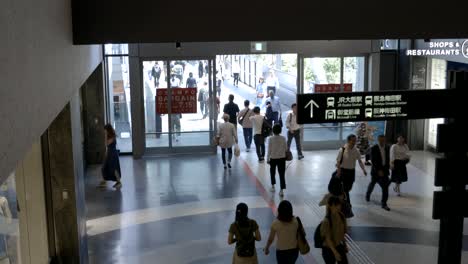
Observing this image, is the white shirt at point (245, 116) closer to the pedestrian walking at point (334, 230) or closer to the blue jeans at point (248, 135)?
the blue jeans at point (248, 135)

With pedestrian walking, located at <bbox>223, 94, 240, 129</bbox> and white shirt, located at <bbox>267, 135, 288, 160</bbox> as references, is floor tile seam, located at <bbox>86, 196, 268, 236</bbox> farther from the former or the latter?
pedestrian walking, located at <bbox>223, 94, 240, 129</bbox>

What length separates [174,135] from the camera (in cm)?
1739

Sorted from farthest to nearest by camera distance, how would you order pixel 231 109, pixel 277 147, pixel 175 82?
pixel 231 109
pixel 175 82
pixel 277 147

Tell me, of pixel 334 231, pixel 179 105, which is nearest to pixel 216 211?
pixel 334 231

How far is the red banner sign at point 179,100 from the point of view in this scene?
16938mm

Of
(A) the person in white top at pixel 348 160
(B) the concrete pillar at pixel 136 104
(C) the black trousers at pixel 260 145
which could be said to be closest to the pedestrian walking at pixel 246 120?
(C) the black trousers at pixel 260 145

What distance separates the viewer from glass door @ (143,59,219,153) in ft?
55.4

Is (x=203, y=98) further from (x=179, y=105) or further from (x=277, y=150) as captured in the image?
(x=277, y=150)

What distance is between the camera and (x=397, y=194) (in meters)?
13.3

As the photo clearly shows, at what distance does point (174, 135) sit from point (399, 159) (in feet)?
22.4

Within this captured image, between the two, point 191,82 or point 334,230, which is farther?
point 191,82

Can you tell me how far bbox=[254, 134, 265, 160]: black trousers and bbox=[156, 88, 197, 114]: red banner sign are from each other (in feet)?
6.45

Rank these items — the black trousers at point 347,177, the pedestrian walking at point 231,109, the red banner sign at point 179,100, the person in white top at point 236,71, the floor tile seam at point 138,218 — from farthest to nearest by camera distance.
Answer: the person in white top at point 236,71 → the pedestrian walking at point 231,109 → the red banner sign at point 179,100 → the black trousers at point 347,177 → the floor tile seam at point 138,218

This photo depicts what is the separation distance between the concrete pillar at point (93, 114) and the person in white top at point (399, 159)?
294 inches
